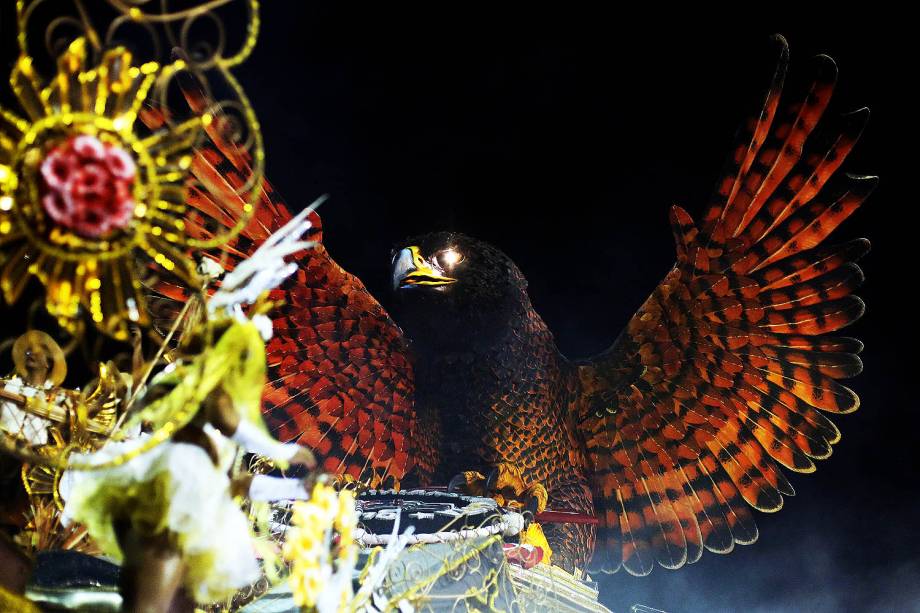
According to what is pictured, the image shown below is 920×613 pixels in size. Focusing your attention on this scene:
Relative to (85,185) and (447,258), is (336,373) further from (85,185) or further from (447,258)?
(85,185)

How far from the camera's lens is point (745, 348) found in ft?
6.66

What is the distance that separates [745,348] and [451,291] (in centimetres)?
79

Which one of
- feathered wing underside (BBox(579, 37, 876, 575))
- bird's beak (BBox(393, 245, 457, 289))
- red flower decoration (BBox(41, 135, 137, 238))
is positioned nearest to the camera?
red flower decoration (BBox(41, 135, 137, 238))

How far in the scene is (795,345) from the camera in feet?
6.48

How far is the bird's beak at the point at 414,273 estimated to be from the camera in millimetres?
2117

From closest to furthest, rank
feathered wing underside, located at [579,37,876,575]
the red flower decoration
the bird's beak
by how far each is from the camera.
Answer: the red flower decoration, feathered wing underside, located at [579,37,876,575], the bird's beak

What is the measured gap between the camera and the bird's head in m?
2.14

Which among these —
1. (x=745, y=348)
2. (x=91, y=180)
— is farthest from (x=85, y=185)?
(x=745, y=348)

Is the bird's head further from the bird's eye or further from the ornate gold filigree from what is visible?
the ornate gold filigree

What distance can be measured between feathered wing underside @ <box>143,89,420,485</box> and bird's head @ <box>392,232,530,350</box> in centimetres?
15

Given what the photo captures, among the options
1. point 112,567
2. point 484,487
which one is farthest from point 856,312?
point 112,567

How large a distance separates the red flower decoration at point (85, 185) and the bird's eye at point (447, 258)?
4.76ft

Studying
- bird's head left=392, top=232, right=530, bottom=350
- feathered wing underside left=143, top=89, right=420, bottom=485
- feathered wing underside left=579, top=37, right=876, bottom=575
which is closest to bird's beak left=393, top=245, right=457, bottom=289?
bird's head left=392, top=232, right=530, bottom=350

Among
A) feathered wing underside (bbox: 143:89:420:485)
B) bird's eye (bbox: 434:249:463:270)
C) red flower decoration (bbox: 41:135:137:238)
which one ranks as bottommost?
red flower decoration (bbox: 41:135:137:238)
